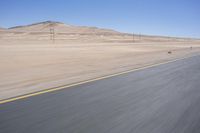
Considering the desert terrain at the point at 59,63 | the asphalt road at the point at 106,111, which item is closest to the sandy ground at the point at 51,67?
the desert terrain at the point at 59,63

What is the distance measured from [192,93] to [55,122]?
4.78 metres

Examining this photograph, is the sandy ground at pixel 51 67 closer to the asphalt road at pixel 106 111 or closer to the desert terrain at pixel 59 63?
the desert terrain at pixel 59 63

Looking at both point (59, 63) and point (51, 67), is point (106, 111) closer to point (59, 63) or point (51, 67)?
point (51, 67)

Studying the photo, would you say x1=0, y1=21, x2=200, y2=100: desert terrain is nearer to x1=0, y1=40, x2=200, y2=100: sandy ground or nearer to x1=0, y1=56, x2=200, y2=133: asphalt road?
x1=0, y1=40, x2=200, y2=100: sandy ground

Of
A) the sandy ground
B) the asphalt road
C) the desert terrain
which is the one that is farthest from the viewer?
the desert terrain

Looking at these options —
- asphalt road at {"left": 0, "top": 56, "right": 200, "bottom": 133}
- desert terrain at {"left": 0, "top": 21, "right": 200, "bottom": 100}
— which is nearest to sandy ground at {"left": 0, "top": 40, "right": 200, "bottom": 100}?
desert terrain at {"left": 0, "top": 21, "right": 200, "bottom": 100}

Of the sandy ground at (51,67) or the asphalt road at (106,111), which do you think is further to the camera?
the sandy ground at (51,67)

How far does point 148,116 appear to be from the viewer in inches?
209

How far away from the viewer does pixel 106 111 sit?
18.3 feet

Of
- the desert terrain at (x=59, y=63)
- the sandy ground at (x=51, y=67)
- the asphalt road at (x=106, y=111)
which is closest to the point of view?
the asphalt road at (x=106, y=111)

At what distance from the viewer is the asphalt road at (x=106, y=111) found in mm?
4547

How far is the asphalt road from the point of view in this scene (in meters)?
4.55

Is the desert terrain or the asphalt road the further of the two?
the desert terrain

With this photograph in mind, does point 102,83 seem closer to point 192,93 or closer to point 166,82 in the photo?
point 166,82
